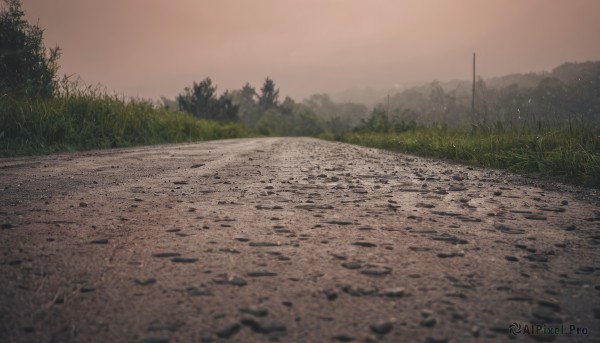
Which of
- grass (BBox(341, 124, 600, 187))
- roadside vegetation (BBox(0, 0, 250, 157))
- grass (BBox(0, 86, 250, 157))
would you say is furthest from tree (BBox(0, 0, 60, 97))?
grass (BBox(341, 124, 600, 187))

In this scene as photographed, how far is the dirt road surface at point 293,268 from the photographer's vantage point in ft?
3.50

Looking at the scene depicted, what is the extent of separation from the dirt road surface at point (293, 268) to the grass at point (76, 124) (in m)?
5.88

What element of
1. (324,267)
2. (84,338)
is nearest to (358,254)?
(324,267)

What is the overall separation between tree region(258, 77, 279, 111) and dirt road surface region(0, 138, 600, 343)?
94.7 m

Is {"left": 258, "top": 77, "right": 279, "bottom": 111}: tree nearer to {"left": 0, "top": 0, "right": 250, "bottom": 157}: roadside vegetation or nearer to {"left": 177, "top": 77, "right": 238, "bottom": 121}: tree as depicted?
{"left": 177, "top": 77, "right": 238, "bottom": 121}: tree

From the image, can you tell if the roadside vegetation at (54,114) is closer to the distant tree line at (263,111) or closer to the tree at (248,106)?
the distant tree line at (263,111)

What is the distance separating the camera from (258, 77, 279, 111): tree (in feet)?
316

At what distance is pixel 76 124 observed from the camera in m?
8.89

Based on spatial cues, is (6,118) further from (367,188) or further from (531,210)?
(531,210)

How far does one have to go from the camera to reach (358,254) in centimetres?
162

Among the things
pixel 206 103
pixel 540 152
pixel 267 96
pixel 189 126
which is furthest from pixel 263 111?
pixel 540 152

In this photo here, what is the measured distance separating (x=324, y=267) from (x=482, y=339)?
600 mm

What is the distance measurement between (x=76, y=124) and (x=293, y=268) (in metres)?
9.14

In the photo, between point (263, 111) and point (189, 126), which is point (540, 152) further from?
point (263, 111)
